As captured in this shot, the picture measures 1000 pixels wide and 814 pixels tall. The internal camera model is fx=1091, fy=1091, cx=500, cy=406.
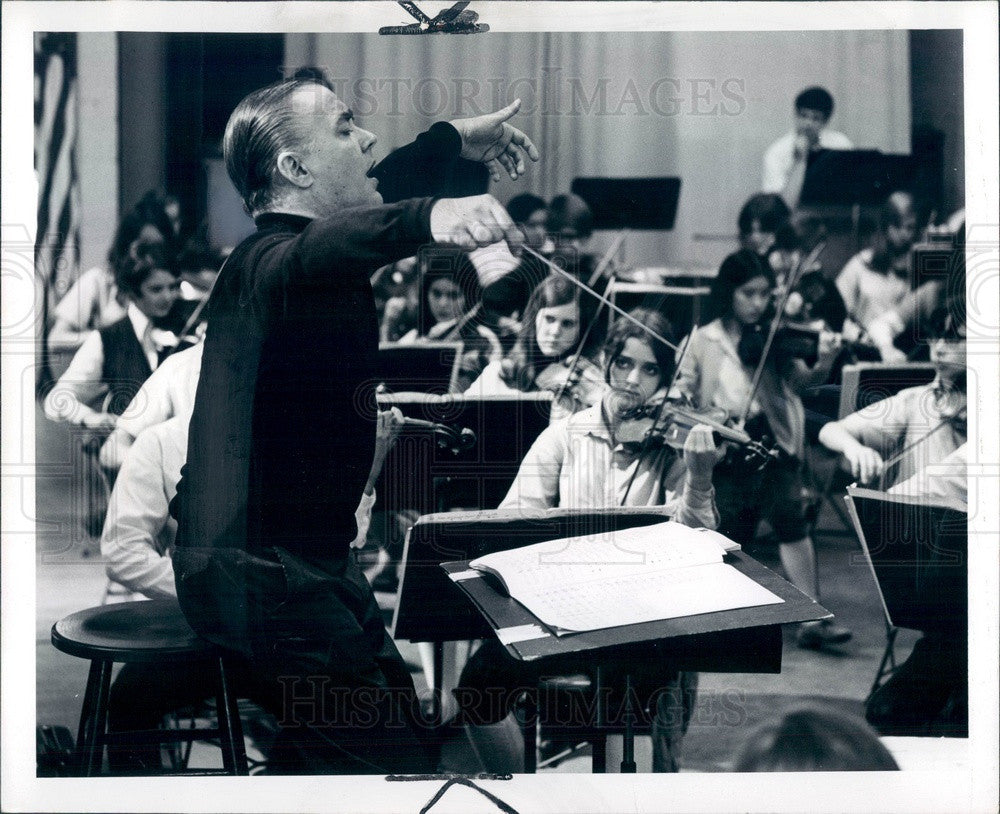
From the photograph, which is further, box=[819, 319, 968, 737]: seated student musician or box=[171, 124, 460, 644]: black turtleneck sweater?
box=[819, 319, 968, 737]: seated student musician

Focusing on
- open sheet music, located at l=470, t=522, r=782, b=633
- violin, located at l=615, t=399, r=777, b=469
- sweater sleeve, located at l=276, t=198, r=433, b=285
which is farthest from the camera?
violin, located at l=615, t=399, r=777, b=469

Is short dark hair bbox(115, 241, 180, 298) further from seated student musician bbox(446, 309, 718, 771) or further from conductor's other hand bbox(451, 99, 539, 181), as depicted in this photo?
seated student musician bbox(446, 309, 718, 771)

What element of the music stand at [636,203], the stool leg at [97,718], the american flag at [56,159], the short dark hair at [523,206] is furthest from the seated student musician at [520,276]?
the stool leg at [97,718]

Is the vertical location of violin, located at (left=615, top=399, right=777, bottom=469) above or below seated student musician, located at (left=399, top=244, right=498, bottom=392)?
below

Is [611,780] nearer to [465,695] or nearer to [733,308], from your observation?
[465,695]

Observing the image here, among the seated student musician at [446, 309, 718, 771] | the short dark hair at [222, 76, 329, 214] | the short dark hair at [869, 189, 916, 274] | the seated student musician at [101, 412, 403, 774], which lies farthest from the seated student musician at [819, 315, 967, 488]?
the short dark hair at [222, 76, 329, 214]

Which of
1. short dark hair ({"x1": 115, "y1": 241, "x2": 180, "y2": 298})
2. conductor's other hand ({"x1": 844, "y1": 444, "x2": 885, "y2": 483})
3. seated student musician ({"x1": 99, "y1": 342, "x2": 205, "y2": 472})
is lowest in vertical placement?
conductor's other hand ({"x1": 844, "y1": 444, "x2": 885, "y2": 483})

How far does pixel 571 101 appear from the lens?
2.81m

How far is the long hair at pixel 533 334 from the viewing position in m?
2.80

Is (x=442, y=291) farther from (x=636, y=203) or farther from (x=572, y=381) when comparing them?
(x=636, y=203)

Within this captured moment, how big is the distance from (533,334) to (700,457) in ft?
1.77

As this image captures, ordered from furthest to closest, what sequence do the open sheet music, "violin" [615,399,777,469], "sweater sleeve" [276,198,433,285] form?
"violin" [615,399,777,469] < the open sheet music < "sweater sleeve" [276,198,433,285]

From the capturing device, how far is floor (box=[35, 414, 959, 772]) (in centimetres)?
281

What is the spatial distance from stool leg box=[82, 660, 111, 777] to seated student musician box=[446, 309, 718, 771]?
0.91 metres
